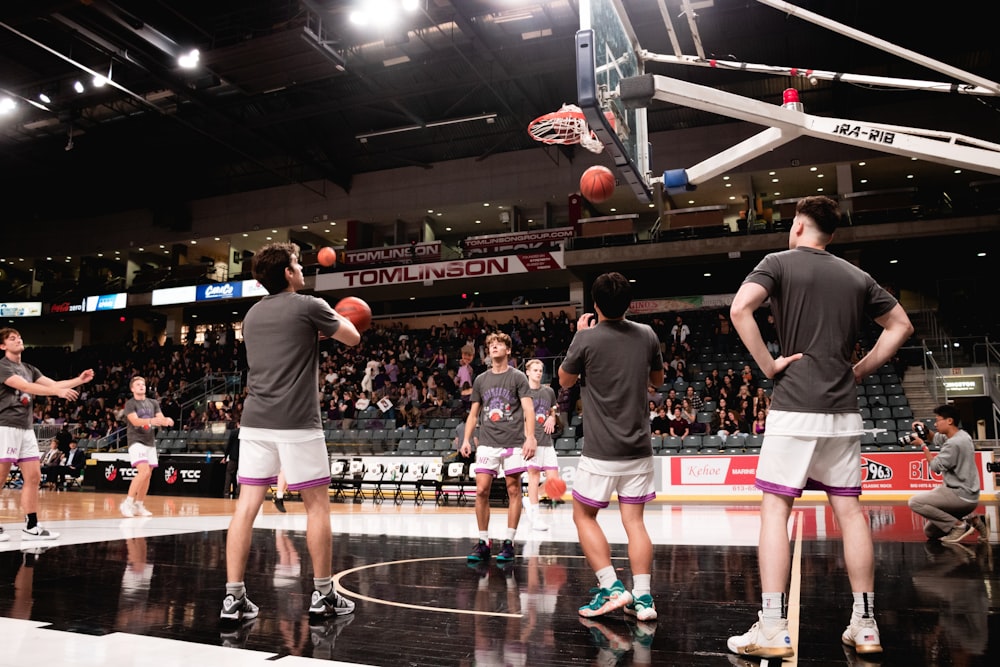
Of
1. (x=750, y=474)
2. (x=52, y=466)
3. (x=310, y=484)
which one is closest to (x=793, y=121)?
(x=310, y=484)

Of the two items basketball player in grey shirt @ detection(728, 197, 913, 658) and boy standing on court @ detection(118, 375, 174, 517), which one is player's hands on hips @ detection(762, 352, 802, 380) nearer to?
basketball player in grey shirt @ detection(728, 197, 913, 658)

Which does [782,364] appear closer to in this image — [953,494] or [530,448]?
[530,448]

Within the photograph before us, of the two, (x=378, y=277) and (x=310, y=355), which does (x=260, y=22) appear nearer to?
(x=378, y=277)

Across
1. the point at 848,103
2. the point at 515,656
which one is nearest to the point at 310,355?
the point at 515,656

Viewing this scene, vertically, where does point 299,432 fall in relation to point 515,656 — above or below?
above

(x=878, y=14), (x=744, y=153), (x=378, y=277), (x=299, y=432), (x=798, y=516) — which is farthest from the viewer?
(x=378, y=277)

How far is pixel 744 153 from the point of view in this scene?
5.93 metres

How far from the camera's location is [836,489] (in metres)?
3.23

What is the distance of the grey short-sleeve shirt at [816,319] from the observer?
3193 mm

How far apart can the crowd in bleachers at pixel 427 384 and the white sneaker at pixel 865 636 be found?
37.8ft

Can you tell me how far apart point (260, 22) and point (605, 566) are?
17541 millimetres

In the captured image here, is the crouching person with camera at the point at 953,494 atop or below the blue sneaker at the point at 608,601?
atop

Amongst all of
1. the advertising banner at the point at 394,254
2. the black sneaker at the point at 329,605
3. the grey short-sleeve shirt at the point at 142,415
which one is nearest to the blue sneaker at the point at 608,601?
the black sneaker at the point at 329,605

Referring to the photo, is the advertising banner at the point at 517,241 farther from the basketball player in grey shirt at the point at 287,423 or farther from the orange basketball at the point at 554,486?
the basketball player in grey shirt at the point at 287,423
